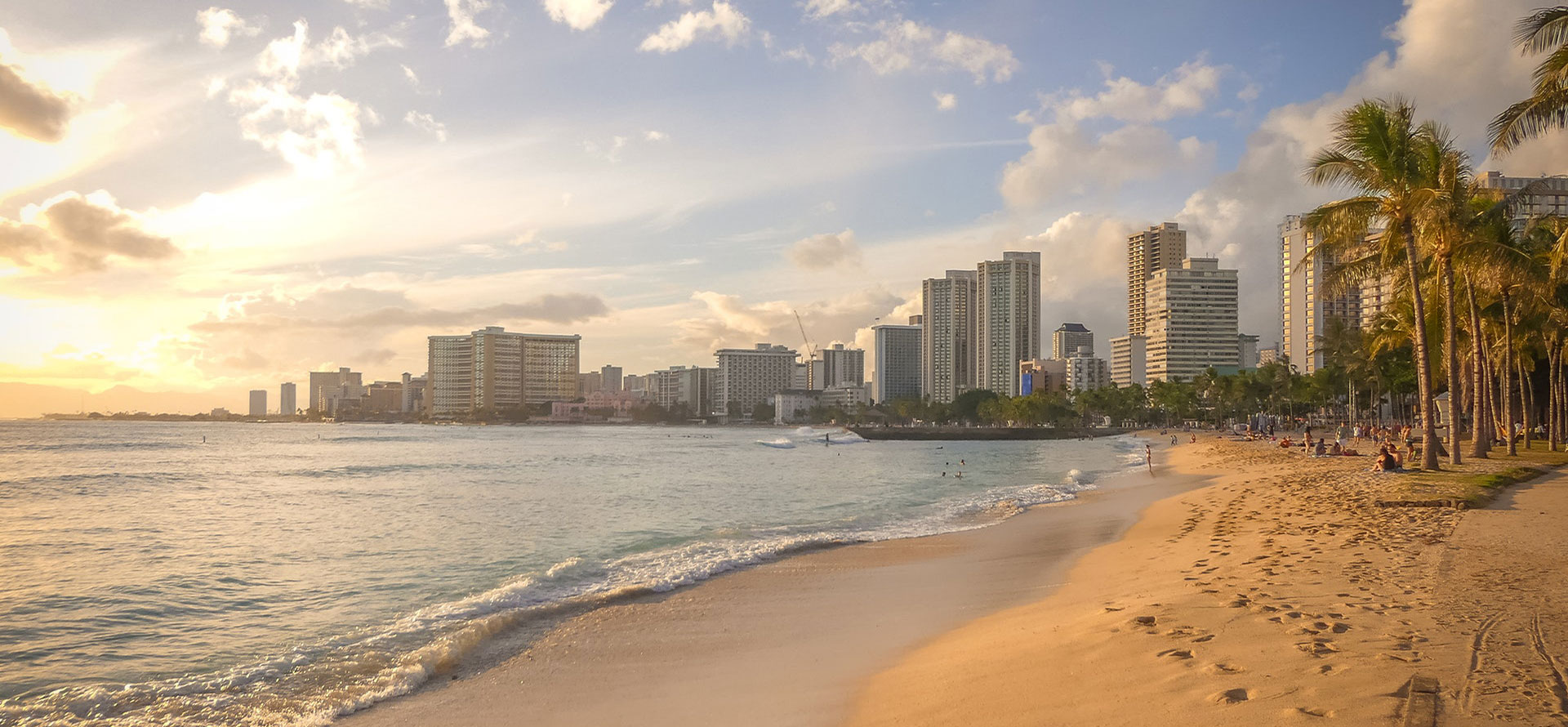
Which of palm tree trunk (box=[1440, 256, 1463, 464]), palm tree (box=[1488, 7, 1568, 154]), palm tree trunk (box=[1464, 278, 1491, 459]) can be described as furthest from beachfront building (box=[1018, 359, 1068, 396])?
palm tree (box=[1488, 7, 1568, 154])

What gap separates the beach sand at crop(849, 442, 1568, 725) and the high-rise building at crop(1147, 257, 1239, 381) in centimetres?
17609

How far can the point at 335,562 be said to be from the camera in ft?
49.9

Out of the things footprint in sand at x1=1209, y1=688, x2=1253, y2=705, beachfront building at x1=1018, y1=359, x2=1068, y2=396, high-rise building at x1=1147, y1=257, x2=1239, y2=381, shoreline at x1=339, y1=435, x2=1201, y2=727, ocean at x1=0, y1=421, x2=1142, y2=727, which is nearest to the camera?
footprint in sand at x1=1209, y1=688, x2=1253, y2=705

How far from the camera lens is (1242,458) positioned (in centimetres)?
3925

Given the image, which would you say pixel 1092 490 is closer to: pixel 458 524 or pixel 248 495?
pixel 458 524

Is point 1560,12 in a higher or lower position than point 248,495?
higher

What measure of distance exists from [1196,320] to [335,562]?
183 meters

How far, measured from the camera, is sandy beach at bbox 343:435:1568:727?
17.2 ft

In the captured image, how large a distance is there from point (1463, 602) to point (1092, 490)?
22572mm

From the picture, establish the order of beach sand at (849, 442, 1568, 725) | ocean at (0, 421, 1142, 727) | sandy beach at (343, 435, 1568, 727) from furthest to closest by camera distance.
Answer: ocean at (0, 421, 1142, 727)
sandy beach at (343, 435, 1568, 727)
beach sand at (849, 442, 1568, 725)

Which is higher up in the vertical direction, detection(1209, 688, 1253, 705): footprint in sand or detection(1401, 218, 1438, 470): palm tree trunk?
detection(1401, 218, 1438, 470): palm tree trunk

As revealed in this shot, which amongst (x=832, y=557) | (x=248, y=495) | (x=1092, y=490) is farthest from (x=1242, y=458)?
(x=248, y=495)

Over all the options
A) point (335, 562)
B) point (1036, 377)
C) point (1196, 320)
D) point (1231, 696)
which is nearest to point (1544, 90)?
point (1231, 696)

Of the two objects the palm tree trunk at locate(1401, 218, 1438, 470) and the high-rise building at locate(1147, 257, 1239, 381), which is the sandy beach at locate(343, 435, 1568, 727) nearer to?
the palm tree trunk at locate(1401, 218, 1438, 470)
